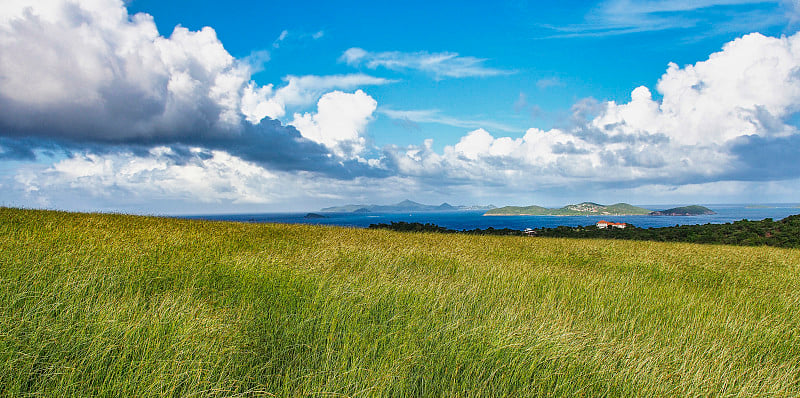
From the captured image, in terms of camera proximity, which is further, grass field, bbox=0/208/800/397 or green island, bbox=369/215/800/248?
green island, bbox=369/215/800/248

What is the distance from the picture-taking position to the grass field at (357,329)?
2.61 m

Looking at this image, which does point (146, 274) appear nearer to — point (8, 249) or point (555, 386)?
point (8, 249)

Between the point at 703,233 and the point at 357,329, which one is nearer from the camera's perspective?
the point at 357,329

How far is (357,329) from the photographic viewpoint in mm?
3508

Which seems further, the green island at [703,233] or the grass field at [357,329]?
the green island at [703,233]

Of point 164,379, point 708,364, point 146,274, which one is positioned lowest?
point 708,364

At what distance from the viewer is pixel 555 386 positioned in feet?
9.05

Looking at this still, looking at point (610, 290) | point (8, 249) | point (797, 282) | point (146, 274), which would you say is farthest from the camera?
point (797, 282)

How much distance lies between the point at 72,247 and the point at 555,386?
7.08m

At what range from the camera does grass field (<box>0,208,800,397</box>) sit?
8.55 ft

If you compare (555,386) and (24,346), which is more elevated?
(24,346)

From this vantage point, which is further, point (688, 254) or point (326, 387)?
point (688, 254)

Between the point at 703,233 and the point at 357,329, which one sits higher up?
the point at 703,233

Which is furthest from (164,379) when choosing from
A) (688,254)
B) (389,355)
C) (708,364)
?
(688,254)
